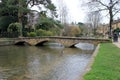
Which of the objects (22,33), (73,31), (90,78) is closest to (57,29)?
(22,33)

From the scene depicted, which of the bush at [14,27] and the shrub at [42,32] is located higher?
the bush at [14,27]

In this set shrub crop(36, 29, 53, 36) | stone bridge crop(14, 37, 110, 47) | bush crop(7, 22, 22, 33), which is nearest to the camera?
stone bridge crop(14, 37, 110, 47)

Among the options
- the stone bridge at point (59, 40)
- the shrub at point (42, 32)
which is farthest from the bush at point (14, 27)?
the shrub at point (42, 32)

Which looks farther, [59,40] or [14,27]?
[14,27]

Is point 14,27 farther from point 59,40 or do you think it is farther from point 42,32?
point 59,40

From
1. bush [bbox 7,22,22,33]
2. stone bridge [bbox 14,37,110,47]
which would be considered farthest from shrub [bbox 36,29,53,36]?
stone bridge [bbox 14,37,110,47]

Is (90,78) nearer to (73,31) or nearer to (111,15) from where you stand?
(111,15)

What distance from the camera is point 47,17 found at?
56.5 meters

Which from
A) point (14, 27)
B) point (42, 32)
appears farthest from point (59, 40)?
point (42, 32)

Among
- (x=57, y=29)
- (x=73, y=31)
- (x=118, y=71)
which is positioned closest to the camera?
(x=118, y=71)

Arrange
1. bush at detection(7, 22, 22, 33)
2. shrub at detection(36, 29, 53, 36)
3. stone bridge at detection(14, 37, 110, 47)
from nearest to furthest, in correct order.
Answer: stone bridge at detection(14, 37, 110, 47), bush at detection(7, 22, 22, 33), shrub at detection(36, 29, 53, 36)

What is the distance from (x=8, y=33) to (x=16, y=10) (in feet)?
16.5

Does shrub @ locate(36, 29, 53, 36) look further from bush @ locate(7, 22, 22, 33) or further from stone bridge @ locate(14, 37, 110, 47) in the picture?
stone bridge @ locate(14, 37, 110, 47)

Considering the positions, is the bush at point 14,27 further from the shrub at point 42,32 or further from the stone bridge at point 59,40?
the shrub at point 42,32
